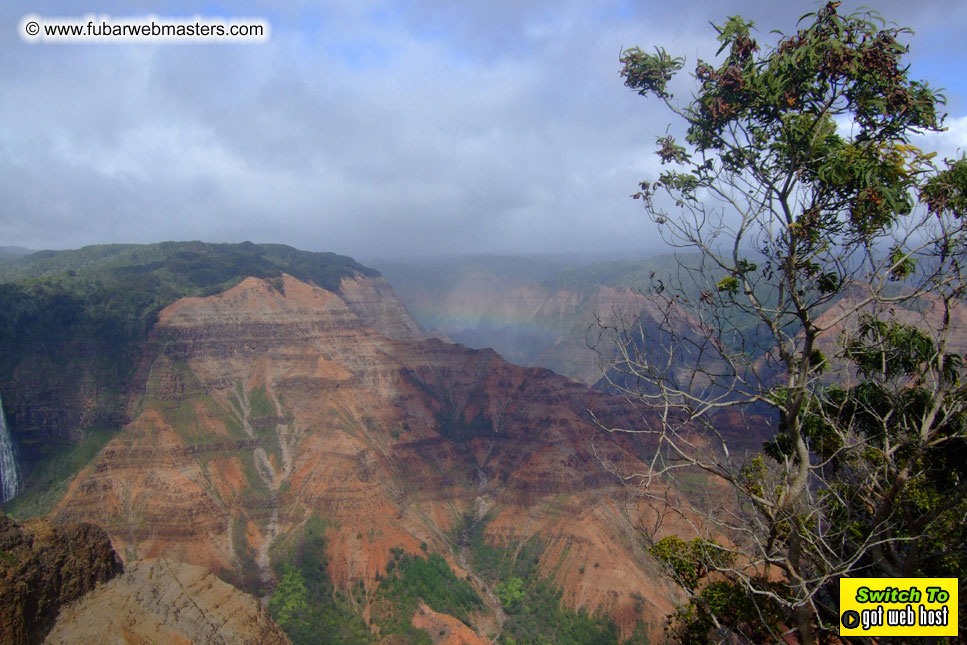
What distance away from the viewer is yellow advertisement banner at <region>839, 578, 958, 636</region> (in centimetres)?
1126

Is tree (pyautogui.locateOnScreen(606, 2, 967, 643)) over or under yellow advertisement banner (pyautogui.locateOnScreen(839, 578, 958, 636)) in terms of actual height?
over

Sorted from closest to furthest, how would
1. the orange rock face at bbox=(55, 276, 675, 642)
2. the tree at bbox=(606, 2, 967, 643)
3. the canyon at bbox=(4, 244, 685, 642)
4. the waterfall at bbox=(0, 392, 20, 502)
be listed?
the tree at bbox=(606, 2, 967, 643) < the canyon at bbox=(4, 244, 685, 642) < the orange rock face at bbox=(55, 276, 675, 642) < the waterfall at bbox=(0, 392, 20, 502)

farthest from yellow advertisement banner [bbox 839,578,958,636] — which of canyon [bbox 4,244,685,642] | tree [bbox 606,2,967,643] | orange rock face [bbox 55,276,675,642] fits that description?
canyon [bbox 4,244,685,642]

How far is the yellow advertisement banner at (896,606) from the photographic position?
11.3 meters

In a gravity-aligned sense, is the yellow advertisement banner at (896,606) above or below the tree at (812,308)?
below

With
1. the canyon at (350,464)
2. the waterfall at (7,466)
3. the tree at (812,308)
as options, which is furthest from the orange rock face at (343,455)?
the tree at (812,308)

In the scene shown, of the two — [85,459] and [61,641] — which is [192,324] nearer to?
[85,459]

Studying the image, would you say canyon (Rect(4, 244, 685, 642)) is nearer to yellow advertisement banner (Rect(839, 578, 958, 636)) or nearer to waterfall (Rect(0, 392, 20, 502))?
waterfall (Rect(0, 392, 20, 502))

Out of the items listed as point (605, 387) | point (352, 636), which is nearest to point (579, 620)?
point (352, 636)

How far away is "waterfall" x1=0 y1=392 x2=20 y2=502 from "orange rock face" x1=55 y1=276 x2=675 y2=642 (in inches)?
452

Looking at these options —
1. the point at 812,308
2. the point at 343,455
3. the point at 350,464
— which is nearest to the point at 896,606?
the point at 812,308

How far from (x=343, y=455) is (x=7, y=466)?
44.9 m

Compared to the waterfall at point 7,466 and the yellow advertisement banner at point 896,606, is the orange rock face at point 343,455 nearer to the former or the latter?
the waterfall at point 7,466

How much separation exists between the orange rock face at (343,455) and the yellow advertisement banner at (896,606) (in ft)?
168
